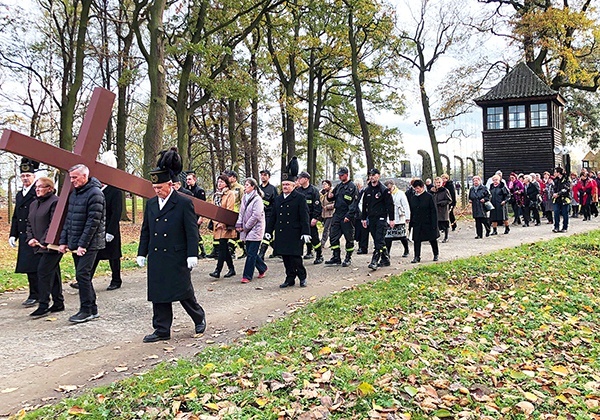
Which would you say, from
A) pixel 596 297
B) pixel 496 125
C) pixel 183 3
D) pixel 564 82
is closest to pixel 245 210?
pixel 596 297

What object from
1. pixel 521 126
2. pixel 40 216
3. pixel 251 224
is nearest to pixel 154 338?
pixel 40 216

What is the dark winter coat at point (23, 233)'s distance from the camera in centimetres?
829

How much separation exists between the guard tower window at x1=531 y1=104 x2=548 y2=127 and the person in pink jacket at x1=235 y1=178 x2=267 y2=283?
24.9m

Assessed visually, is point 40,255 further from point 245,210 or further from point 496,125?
point 496,125

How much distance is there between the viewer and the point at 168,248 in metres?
6.66

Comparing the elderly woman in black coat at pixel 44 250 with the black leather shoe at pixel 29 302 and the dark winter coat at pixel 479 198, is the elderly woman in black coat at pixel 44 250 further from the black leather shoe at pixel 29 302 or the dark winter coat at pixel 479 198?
the dark winter coat at pixel 479 198

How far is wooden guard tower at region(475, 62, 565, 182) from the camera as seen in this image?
98.6 feet

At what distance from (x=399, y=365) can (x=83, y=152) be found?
5209 mm

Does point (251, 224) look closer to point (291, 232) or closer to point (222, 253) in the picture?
point (291, 232)

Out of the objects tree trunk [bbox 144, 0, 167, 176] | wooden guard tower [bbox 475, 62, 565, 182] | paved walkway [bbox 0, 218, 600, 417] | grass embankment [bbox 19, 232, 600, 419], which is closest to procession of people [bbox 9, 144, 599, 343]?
paved walkway [bbox 0, 218, 600, 417]

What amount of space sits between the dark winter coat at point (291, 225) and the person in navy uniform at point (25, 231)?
405 cm

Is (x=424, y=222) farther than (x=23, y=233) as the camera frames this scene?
Yes

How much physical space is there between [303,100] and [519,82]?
13.1 m

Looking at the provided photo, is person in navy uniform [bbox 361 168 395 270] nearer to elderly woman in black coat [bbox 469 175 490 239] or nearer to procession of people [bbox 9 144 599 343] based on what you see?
procession of people [bbox 9 144 599 343]
